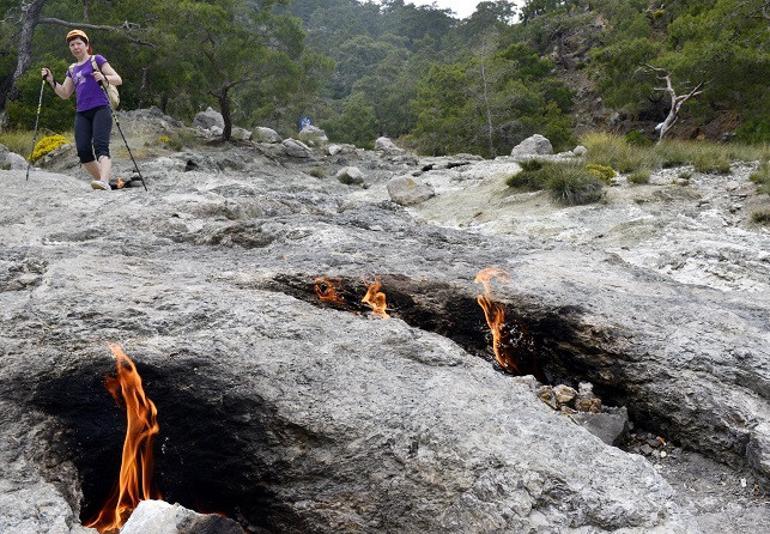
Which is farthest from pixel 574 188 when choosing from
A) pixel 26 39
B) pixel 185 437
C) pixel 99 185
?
pixel 26 39

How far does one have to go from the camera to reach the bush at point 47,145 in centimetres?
1403

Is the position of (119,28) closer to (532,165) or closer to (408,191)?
(408,191)

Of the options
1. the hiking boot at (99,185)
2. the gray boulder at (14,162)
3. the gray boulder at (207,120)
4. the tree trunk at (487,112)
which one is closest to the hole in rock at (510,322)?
the hiking boot at (99,185)

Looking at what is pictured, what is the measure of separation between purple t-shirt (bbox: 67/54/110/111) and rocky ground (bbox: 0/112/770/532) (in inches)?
103

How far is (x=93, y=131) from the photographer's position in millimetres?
8422

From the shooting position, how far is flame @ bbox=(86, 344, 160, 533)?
9.77ft

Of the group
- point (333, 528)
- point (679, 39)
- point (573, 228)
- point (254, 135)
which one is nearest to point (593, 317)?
point (333, 528)

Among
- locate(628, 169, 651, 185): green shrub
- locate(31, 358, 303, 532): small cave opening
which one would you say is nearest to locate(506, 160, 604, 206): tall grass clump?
locate(628, 169, 651, 185): green shrub

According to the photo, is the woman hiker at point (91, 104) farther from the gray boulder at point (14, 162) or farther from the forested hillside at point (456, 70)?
the forested hillside at point (456, 70)

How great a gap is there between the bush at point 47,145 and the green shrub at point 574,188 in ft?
37.7

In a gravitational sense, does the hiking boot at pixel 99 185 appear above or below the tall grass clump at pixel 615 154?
below

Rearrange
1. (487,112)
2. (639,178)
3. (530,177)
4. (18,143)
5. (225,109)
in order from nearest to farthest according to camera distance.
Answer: (639,178) → (530,177) → (18,143) → (225,109) → (487,112)

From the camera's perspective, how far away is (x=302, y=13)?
81.9 metres

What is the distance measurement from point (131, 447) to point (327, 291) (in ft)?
7.14
